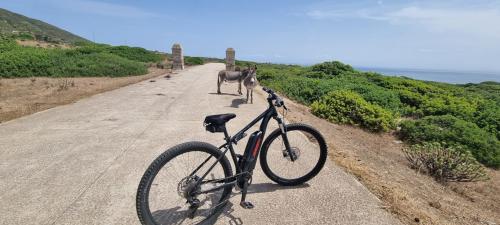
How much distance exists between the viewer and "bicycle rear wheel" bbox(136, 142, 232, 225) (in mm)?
3439

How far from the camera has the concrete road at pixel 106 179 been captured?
424cm

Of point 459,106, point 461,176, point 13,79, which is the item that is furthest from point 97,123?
point 459,106

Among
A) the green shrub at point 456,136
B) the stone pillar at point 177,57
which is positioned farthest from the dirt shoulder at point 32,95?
the stone pillar at point 177,57

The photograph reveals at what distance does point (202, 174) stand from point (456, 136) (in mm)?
9957

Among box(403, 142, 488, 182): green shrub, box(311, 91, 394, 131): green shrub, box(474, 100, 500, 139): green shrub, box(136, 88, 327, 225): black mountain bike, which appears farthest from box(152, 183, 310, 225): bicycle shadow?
box(474, 100, 500, 139): green shrub

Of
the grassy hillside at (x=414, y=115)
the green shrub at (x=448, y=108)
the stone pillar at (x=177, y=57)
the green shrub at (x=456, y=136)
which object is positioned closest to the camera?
the green shrub at (x=456, y=136)

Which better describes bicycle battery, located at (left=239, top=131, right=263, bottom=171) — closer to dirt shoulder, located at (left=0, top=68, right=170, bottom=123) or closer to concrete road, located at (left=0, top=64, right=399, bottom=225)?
concrete road, located at (left=0, top=64, right=399, bottom=225)

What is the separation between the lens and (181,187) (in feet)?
12.6

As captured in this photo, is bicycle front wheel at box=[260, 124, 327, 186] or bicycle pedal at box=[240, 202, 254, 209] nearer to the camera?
bicycle pedal at box=[240, 202, 254, 209]

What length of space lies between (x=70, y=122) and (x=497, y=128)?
48.9 ft

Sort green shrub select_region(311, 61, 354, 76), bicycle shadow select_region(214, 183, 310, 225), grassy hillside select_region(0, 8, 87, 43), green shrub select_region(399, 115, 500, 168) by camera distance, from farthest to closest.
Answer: grassy hillside select_region(0, 8, 87, 43) → green shrub select_region(311, 61, 354, 76) → green shrub select_region(399, 115, 500, 168) → bicycle shadow select_region(214, 183, 310, 225)

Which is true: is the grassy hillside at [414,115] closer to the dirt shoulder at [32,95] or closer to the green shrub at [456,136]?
the green shrub at [456,136]

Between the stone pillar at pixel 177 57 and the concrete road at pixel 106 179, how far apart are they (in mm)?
21974

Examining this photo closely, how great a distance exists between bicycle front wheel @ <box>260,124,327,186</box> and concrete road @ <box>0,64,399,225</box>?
0.19 metres
